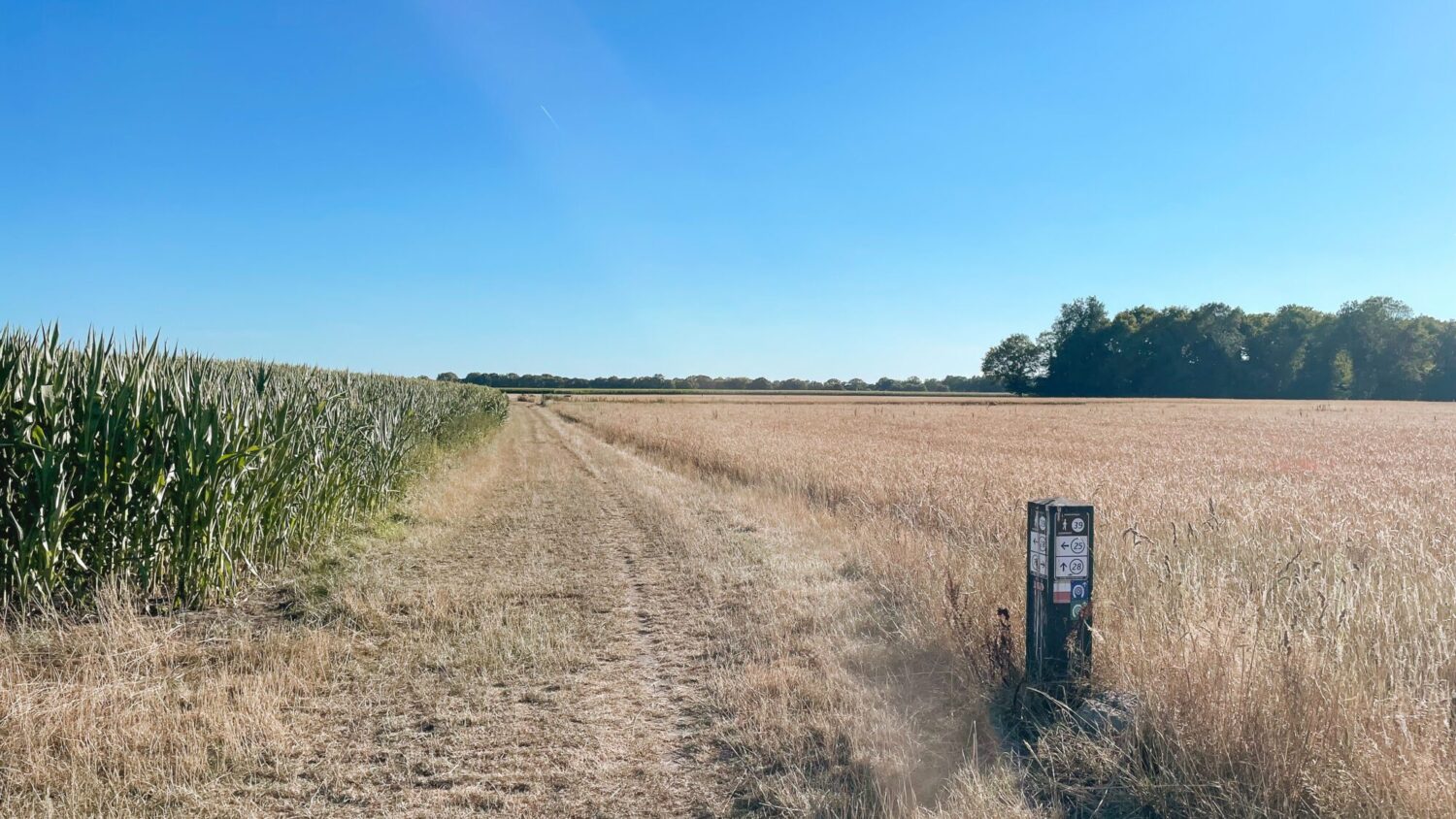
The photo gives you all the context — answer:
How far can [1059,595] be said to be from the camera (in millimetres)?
3703

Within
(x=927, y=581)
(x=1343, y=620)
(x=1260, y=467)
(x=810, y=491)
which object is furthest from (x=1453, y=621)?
(x=1260, y=467)

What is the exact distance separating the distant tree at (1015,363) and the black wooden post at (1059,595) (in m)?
122

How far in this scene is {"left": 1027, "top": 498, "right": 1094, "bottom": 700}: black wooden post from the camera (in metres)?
3.66

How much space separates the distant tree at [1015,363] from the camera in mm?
120438

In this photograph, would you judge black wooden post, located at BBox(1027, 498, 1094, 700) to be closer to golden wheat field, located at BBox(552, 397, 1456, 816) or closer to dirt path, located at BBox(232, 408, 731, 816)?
golden wheat field, located at BBox(552, 397, 1456, 816)

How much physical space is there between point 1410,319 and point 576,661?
419 feet

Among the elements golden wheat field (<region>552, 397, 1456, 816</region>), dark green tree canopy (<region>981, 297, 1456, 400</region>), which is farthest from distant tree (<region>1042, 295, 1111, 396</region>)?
golden wheat field (<region>552, 397, 1456, 816</region>)

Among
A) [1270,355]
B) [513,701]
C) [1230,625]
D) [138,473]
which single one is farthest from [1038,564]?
[1270,355]

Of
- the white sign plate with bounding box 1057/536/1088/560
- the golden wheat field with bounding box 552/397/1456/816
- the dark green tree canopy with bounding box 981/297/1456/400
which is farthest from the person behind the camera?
the dark green tree canopy with bounding box 981/297/1456/400

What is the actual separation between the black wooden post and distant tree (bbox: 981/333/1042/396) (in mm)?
121931

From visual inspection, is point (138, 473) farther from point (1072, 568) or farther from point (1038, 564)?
point (1072, 568)

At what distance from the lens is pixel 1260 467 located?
13961mm

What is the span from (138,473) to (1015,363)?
431ft

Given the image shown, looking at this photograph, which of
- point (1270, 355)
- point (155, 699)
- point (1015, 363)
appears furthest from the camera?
point (1015, 363)
